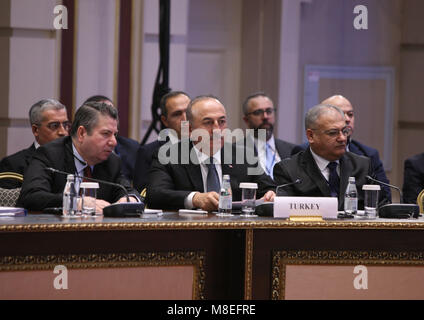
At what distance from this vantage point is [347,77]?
6.63m

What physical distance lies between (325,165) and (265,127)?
1.37 m

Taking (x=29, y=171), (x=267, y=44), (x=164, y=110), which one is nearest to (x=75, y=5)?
(x=164, y=110)

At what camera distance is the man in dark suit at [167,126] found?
16.3 ft

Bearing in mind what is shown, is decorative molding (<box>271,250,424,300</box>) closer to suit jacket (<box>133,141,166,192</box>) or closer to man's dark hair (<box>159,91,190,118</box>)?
suit jacket (<box>133,141,166,192</box>)

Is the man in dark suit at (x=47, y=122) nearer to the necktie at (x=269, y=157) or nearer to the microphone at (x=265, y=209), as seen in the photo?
the necktie at (x=269, y=157)

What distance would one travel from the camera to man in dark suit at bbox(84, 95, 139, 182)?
17.0ft

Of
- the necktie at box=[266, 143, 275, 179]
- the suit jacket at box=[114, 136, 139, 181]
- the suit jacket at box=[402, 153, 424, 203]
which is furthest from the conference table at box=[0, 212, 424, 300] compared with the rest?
the necktie at box=[266, 143, 275, 179]

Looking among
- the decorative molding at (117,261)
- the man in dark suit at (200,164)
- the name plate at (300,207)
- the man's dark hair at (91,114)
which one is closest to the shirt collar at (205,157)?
the man in dark suit at (200,164)

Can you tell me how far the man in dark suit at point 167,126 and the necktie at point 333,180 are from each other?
125 centimetres

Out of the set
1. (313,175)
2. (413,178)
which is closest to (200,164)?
(313,175)

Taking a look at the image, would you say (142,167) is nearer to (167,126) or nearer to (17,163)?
(167,126)

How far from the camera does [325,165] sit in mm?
4145

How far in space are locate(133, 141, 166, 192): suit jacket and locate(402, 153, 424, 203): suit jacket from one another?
1.64 metres
